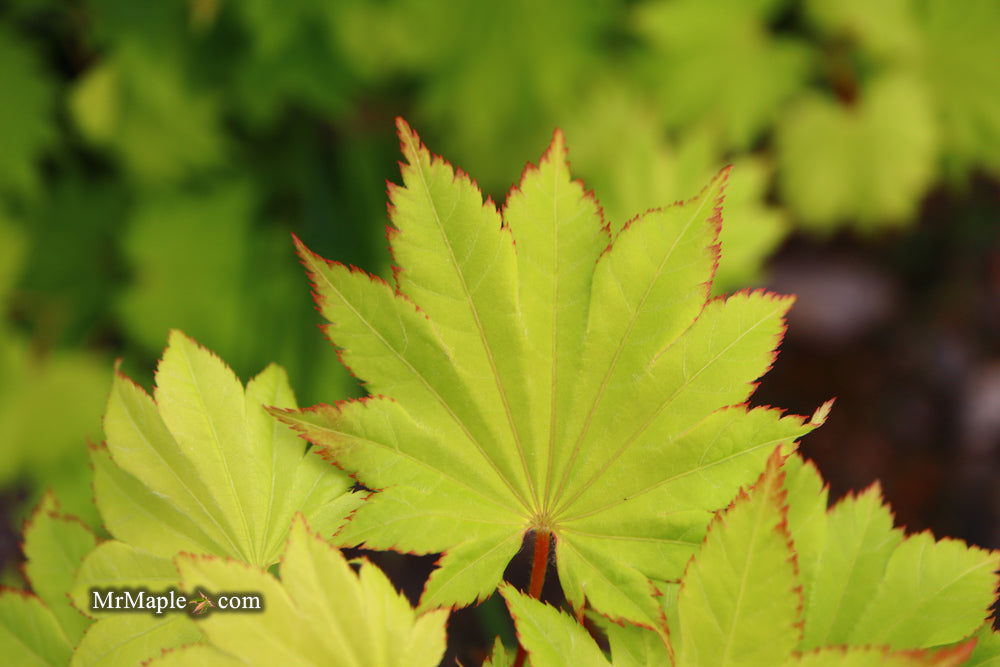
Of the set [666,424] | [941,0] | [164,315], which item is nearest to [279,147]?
[164,315]

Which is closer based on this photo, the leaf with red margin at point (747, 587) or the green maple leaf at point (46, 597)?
the leaf with red margin at point (747, 587)

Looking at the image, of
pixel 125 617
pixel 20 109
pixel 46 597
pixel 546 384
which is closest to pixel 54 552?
pixel 46 597

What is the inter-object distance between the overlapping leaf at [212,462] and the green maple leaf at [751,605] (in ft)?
0.48

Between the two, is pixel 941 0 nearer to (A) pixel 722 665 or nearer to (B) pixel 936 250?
(B) pixel 936 250

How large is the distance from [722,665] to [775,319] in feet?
0.62

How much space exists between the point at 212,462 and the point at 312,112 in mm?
1503

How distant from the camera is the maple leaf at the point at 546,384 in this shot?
42 centimetres

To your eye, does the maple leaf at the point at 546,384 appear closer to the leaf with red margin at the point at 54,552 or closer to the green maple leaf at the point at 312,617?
the green maple leaf at the point at 312,617

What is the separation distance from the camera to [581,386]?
0.46 metres

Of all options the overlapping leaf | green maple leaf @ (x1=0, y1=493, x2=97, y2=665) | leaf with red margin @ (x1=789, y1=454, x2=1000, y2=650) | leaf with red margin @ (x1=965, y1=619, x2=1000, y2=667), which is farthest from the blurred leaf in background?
leaf with red margin @ (x1=965, y1=619, x2=1000, y2=667)

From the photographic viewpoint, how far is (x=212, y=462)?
45 centimetres

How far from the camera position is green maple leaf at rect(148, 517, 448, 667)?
366 mm

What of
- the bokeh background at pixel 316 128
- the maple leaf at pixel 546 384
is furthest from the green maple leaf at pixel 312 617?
the bokeh background at pixel 316 128

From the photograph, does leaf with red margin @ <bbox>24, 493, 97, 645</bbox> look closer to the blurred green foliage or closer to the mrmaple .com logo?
the mrmaple .com logo
